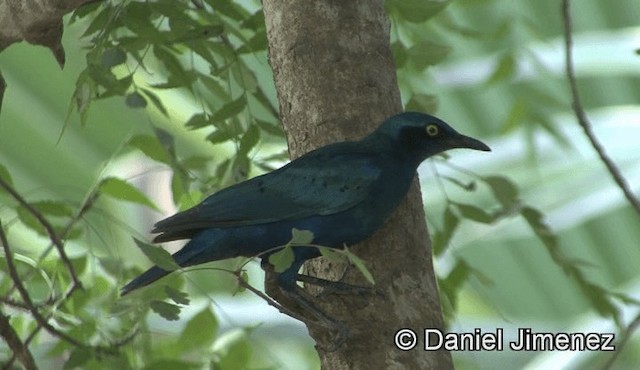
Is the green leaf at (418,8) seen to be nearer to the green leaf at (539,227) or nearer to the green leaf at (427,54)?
the green leaf at (427,54)

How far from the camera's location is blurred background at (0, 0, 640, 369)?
9.07 feet

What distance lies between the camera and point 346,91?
2613 millimetres

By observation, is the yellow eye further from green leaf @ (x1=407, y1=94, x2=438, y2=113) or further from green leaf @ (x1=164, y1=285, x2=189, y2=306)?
green leaf @ (x1=164, y1=285, x2=189, y2=306)

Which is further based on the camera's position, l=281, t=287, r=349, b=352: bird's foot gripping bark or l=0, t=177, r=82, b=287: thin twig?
l=0, t=177, r=82, b=287: thin twig

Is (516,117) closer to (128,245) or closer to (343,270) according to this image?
(343,270)

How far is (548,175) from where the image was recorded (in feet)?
17.2

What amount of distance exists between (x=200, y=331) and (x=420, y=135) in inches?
27.6

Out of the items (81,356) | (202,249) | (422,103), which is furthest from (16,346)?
(422,103)

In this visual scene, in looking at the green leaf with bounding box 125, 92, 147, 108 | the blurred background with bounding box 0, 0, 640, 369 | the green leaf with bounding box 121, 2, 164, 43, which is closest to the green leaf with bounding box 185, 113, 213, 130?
the blurred background with bounding box 0, 0, 640, 369

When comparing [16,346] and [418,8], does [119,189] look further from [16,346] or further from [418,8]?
[418,8]

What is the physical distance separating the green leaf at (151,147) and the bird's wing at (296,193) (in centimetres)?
27

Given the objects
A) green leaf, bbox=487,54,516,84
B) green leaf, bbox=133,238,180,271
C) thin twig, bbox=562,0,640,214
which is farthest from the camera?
green leaf, bbox=487,54,516,84

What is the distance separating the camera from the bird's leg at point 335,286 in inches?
93.9

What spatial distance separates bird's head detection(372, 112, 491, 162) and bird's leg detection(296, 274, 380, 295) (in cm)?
35
